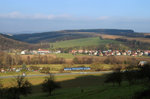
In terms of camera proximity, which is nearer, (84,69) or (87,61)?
(84,69)

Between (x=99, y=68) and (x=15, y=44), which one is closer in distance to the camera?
(x=99, y=68)

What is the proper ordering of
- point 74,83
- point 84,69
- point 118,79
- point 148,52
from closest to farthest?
point 118,79 → point 74,83 → point 84,69 → point 148,52

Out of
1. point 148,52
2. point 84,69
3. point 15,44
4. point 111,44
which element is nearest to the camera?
point 84,69

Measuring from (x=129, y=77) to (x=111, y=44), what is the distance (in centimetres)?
8718

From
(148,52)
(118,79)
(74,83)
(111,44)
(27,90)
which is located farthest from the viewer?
(111,44)

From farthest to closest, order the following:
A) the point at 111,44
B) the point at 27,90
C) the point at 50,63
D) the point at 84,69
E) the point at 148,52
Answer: the point at 111,44 < the point at 148,52 < the point at 50,63 < the point at 84,69 < the point at 27,90

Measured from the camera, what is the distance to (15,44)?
136125 millimetres

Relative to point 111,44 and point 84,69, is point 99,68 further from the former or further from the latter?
point 111,44

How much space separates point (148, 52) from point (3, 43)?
82.9m

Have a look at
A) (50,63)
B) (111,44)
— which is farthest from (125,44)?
(50,63)

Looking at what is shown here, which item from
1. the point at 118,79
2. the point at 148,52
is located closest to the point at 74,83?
the point at 118,79

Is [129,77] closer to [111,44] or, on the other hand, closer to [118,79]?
[118,79]

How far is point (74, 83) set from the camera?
44906 millimetres

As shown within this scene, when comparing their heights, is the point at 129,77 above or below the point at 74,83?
above
